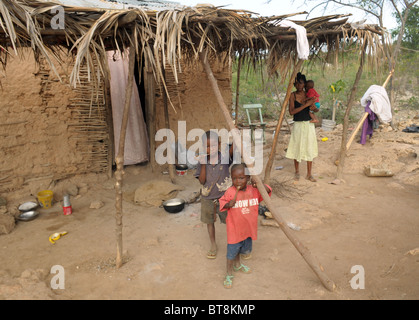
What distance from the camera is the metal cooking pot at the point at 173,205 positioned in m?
4.17

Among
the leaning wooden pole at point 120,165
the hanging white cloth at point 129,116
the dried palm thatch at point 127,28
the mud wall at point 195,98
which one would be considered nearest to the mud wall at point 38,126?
the hanging white cloth at point 129,116

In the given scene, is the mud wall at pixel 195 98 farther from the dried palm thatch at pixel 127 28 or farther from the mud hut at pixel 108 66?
the dried palm thatch at pixel 127 28

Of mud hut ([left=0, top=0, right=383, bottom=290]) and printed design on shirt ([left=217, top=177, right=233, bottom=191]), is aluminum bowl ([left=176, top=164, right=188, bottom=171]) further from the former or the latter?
printed design on shirt ([left=217, top=177, right=233, bottom=191])

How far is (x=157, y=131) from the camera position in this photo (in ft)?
18.6

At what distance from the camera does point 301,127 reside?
16.4 ft

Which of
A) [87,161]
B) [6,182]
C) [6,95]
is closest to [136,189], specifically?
[87,161]

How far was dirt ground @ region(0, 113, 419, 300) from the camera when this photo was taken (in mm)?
2557

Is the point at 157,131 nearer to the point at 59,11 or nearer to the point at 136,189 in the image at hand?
the point at 136,189

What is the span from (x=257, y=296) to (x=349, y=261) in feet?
3.31

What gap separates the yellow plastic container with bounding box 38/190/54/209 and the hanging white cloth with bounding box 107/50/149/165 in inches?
51.3

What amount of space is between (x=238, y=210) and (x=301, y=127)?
2.86m

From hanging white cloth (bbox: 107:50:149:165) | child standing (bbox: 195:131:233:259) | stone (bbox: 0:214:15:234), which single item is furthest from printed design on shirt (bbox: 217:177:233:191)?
hanging white cloth (bbox: 107:50:149:165)

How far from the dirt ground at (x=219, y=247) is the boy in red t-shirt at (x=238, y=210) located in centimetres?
31

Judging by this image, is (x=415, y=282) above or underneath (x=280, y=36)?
underneath
